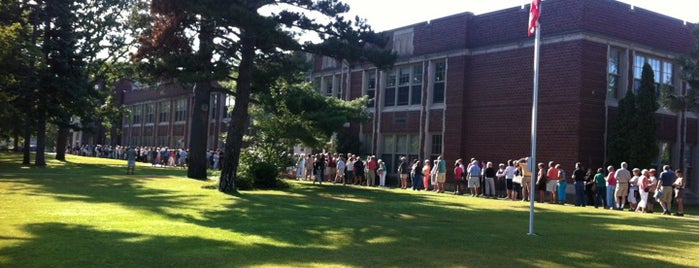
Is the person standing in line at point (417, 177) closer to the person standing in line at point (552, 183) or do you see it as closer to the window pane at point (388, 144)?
the window pane at point (388, 144)

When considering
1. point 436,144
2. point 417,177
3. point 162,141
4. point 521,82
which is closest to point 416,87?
point 436,144

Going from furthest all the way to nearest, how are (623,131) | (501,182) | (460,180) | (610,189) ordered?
1. (460,180)
2. (501,182)
3. (623,131)
4. (610,189)

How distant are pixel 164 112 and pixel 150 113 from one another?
16.1 ft

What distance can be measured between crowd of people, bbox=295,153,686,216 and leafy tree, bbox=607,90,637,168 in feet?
1.70

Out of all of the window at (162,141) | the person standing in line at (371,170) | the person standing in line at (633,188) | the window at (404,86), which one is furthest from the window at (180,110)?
the person standing in line at (633,188)

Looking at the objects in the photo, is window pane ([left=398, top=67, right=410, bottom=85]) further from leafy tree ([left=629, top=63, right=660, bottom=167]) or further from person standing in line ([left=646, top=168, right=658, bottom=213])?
person standing in line ([left=646, top=168, right=658, bottom=213])

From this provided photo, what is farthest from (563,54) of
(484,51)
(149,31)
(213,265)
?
(213,265)

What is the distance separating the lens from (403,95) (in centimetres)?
3309

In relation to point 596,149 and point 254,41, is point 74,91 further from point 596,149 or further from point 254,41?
point 596,149

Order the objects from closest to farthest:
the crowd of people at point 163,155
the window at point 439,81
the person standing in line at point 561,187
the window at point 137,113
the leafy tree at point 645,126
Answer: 1. the person standing in line at point 561,187
2. the leafy tree at point 645,126
3. the window at point 439,81
4. the crowd of people at point 163,155
5. the window at point 137,113

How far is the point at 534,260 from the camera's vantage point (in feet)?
28.5

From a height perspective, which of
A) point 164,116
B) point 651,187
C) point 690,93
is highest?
point 164,116

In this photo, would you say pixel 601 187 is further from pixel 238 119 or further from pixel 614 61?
pixel 238 119

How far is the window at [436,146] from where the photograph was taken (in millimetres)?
30742
